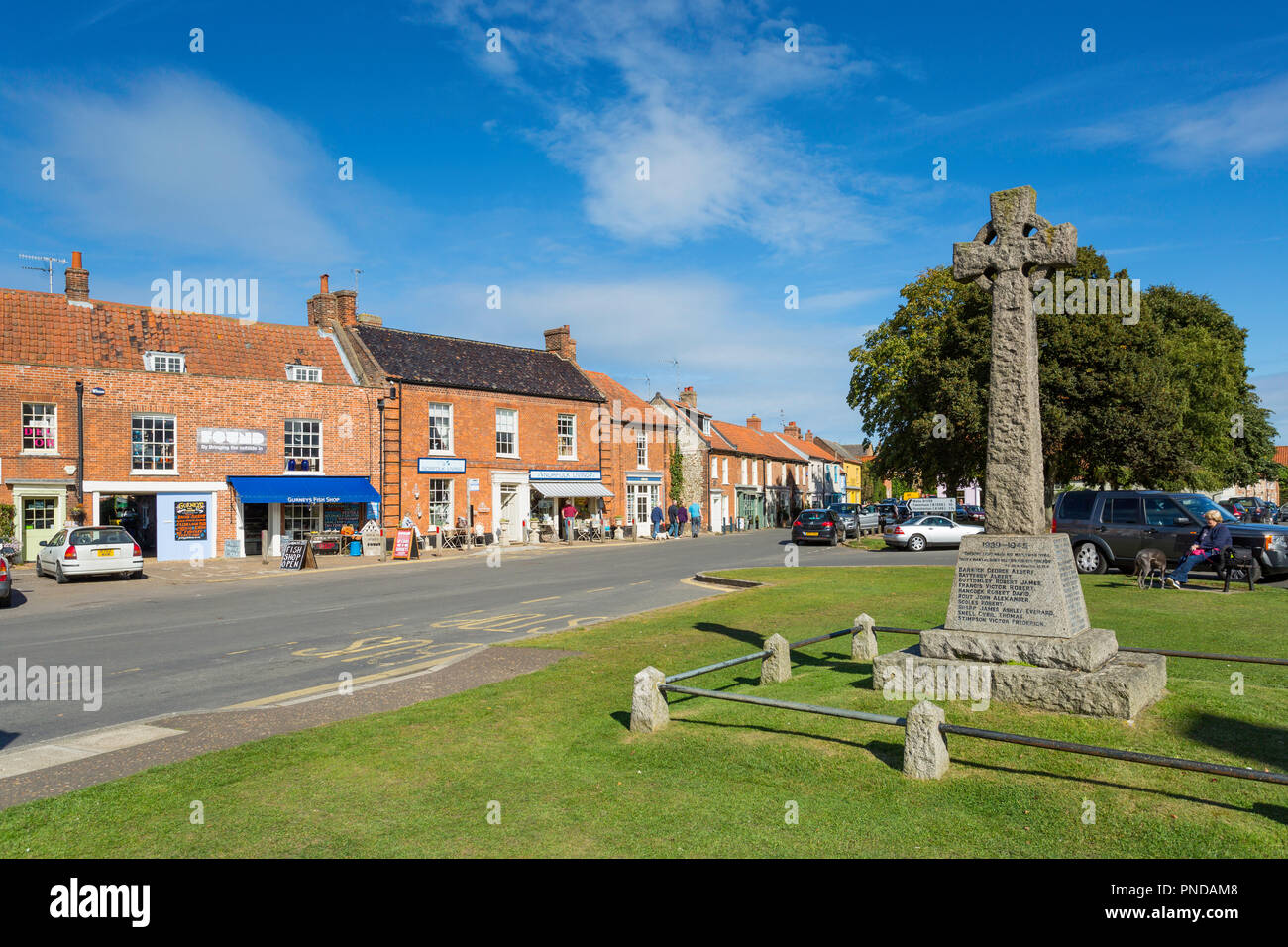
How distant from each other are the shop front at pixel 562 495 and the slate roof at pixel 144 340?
10.2 metres

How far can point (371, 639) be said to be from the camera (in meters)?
13.1

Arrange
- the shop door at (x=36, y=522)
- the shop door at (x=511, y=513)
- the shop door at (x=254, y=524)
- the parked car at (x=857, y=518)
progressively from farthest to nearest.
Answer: the parked car at (x=857, y=518) → the shop door at (x=511, y=513) → the shop door at (x=254, y=524) → the shop door at (x=36, y=522)

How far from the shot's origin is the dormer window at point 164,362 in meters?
30.5

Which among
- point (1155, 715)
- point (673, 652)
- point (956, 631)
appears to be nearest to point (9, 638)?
point (673, 652)

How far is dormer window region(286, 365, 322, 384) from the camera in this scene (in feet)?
112

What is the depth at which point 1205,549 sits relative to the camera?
15992mm

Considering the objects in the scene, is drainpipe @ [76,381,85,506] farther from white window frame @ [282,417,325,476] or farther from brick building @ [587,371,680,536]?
brick building @ [587,371,680,536]

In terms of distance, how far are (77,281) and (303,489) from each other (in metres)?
11.0

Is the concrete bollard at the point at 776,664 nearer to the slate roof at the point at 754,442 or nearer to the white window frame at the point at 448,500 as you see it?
the white window frame at the point at 448,500

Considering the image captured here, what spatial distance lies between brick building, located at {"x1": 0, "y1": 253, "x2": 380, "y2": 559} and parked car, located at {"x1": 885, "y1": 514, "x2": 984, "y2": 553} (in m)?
20.8

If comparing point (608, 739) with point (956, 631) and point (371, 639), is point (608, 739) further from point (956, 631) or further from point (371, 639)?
point (371, 639)

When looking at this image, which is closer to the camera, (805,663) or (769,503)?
(805,663)

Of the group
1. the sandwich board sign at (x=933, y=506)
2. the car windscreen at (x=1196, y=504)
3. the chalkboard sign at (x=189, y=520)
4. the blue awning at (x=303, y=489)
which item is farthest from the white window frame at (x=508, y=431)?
the car windscreen at (x=1196, y=504)
